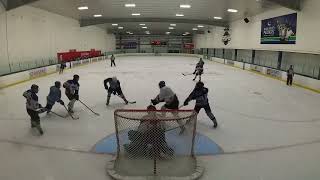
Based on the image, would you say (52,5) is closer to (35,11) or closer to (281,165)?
(35,11)

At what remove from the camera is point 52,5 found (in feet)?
69.2

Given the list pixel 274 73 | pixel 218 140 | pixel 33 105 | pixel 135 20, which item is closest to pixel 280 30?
pixel 274 73

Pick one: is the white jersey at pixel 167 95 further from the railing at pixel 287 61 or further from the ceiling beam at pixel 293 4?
the ceiling beam at pixel 293 4

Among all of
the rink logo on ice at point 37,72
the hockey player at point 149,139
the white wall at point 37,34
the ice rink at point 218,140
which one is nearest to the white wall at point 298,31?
the ice rink at point 218,140

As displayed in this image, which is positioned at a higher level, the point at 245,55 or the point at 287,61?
the point at 245,55

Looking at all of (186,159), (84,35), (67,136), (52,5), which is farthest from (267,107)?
(84,35)

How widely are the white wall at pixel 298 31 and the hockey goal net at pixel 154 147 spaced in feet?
41.0

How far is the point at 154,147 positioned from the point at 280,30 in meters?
17.8

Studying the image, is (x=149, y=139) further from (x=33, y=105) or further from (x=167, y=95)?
(x=33, y=105)

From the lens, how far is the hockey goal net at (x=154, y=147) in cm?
507

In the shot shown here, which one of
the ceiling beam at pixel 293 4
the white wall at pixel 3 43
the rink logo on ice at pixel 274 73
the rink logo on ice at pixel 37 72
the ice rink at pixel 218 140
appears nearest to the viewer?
the ice rink at pixel 218 140

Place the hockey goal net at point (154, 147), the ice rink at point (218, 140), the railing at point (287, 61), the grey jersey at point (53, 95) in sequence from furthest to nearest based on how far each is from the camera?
the railing at point (287, 61) < the grey jersey at point (53, 95) < the ice rink at point (218, 140) < the hockey goal net at point (154, 147)

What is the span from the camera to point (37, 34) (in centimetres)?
2147

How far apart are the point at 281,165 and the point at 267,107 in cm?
552
